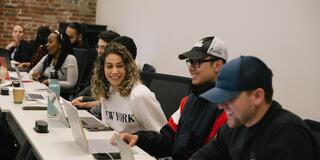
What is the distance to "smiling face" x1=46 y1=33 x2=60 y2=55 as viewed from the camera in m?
4.92

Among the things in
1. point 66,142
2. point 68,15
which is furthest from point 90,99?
point 68,15

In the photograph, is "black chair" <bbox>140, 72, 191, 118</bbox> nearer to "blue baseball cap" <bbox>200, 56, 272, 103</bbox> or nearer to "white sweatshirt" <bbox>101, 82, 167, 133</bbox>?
"white sweatshirt" <bbox>101, 82, 167, 133</bbox>

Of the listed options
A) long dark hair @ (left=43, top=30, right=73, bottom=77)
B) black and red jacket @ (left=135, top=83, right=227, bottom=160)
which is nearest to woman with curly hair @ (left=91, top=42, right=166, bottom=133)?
black and red jacket @ (left=135, top=83, right=227, bottom=160)

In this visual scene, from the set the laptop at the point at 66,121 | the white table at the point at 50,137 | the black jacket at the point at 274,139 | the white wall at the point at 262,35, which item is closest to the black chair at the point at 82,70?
the white wall at the point at 262,35

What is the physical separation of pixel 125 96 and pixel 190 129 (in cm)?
66

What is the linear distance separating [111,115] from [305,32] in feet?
4.72

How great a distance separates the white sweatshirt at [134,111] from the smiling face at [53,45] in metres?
2.23

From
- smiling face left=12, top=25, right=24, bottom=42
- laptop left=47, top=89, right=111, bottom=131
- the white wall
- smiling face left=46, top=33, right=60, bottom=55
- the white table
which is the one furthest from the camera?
smiling face left=12, top=25, right=24, bottom=42

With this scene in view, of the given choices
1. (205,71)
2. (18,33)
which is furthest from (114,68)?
(18,33)

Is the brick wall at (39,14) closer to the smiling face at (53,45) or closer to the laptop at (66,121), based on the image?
the smiling face at (53,45)

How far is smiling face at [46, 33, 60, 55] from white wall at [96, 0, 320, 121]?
4.05 feet

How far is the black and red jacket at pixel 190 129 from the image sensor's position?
220 centimetres

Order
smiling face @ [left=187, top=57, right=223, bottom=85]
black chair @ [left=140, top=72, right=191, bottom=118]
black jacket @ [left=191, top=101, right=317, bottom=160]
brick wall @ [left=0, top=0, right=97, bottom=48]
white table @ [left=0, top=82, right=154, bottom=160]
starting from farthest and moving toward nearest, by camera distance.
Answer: brick wall @ [left=0, top=0, right=97, bottom=48] → black chair @ [left=140, top=72, right=191, bottom=118] → smiling face @ [left=187, top=57, right=223, bottom=85] → white table @ [left=0, top=82, right=154, bottom=160] → black jacket @ [left=191, top=101, right=317, bottom=160]

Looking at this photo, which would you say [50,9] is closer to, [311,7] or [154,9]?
[154,9]
